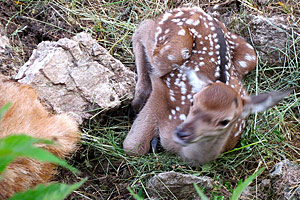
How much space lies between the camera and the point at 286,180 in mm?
2918

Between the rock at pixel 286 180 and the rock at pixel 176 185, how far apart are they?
1.69 feet

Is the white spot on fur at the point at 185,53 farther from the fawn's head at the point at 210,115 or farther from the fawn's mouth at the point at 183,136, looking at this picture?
the fawn's mouth at the point at 183,136

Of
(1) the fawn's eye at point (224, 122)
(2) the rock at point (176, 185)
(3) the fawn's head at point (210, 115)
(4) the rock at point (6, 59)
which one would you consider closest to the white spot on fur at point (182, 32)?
(3) the fawn's head at point (210, 115)

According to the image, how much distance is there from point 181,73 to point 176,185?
1078 millimetres

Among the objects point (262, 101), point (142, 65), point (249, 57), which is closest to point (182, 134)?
point (262, 101)

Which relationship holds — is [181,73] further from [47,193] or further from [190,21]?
[47,193]

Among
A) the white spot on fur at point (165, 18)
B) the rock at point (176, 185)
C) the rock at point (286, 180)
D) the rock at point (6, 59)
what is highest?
the rock at point (6, 59)

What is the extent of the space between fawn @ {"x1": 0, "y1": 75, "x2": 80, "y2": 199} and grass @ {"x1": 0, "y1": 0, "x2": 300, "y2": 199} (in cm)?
46

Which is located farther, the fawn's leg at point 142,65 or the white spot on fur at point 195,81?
the fawn's leg at point 142,65

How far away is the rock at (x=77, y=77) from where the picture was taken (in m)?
3.18

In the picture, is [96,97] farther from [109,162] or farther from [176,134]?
[176,134]

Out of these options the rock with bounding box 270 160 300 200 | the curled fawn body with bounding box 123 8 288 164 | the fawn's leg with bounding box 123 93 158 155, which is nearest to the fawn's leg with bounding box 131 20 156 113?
the curled fawn body with bounding box 123 8 288 164

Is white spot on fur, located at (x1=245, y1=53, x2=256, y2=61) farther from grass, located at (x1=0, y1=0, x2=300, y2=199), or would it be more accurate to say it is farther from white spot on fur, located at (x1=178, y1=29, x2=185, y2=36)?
white spot on fur, located at (x1=178, y1=29, x2=185, y2=36)

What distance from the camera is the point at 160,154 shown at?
3.38 m
